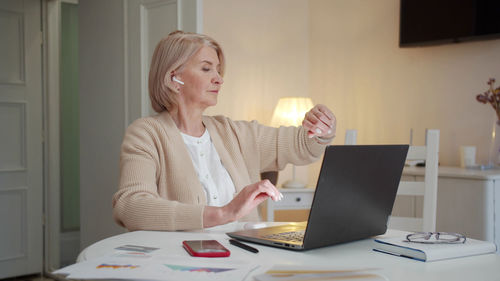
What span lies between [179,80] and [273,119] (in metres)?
1.46

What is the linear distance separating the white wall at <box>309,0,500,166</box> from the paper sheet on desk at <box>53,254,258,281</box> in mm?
2533

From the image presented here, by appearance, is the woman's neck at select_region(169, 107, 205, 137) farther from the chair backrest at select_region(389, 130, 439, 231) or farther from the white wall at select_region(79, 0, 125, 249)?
the white wall at select_region(79, 0, 125, 249)

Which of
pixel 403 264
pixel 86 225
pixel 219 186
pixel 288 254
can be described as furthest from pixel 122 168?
pixel 86 225

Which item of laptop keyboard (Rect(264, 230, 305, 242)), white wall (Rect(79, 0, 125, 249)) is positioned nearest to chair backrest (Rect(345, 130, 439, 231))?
laptop keyboard (Rect(264, 230, 305, 242))

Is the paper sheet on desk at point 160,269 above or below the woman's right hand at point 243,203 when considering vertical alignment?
below

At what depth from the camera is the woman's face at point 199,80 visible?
77.2 inches

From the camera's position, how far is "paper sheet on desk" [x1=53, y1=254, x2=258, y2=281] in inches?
36.2

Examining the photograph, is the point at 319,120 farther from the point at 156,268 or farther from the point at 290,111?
the point at 290,111

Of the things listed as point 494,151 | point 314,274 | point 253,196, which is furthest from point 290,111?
point 314,274

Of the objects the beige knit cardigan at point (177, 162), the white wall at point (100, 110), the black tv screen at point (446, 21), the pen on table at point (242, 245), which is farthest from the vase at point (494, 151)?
the pen on table at point (242, 245)

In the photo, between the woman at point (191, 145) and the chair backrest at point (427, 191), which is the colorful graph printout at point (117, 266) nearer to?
the woman at point (191, 145)

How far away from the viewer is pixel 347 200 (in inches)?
47.1

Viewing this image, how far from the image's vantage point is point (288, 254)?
116 centimetres

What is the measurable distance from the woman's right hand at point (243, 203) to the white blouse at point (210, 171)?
15.9 inches
